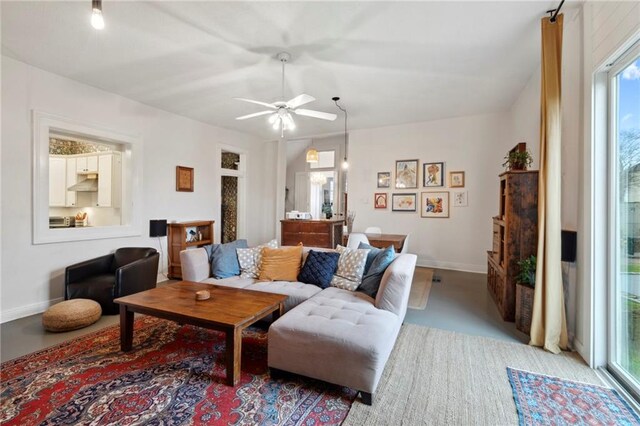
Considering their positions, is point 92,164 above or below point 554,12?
below

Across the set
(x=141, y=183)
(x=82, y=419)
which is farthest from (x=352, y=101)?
(x=82, y=419)

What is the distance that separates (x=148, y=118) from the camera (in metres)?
4.71

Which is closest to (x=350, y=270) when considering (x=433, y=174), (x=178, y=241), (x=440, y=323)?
(x=440, y=323)

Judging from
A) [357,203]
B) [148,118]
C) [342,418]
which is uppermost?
[148,118]

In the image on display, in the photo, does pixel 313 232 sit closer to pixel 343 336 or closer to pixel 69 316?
pixel 69 316

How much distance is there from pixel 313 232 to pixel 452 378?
4.02 metres

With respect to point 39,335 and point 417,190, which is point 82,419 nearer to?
point 39,335

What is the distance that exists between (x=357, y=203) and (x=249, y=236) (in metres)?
2.81

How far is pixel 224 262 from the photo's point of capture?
3336mm

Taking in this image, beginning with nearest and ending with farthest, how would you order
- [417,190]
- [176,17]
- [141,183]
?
[176,17] → [141,183] → [417,190]

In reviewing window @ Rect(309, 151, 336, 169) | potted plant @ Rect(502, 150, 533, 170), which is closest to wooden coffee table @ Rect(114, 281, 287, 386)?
potted plant @ Rect(502, 150, 533, 170)

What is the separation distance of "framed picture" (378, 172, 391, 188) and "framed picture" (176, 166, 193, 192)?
12.9ft

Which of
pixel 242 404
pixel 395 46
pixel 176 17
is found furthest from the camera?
pixel 395 46

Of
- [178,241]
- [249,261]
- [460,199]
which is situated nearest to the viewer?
[249,261]
